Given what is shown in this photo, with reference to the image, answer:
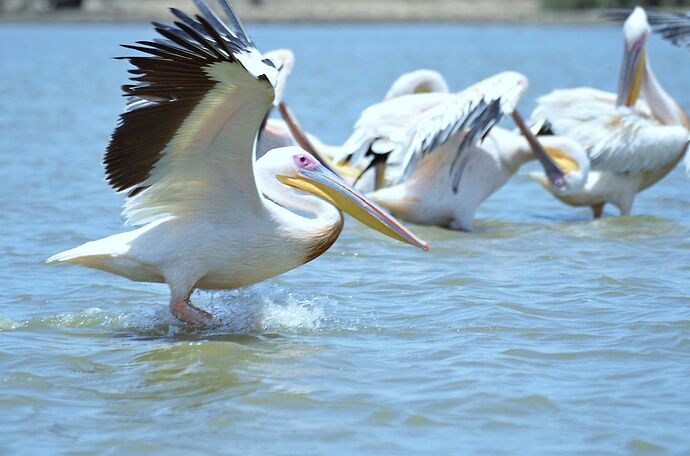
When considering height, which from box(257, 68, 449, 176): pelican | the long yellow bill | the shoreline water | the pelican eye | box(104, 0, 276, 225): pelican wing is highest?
box(104, 0, 276, 225): pelican wing

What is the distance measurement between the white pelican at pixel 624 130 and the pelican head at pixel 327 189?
2.89m

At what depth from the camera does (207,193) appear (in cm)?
518

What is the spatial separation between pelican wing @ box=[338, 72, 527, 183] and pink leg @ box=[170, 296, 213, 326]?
7.91ft

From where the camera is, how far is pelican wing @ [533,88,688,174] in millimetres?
8148

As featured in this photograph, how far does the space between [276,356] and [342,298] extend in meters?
1.12

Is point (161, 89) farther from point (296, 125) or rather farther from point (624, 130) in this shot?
point (624, 130)

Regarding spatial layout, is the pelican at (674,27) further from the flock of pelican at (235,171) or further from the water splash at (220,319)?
the water splash at (220,319)

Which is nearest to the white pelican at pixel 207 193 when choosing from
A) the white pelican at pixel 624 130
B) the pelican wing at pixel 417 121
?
the pelican wing at pixel 417 121

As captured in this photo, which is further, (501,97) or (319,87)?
(319,87)

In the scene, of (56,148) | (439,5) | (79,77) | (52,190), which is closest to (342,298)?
(52,190)

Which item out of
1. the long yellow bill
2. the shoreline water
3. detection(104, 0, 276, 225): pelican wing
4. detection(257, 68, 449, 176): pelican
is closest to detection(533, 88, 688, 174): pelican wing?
detection(257, 68, 449, 176): pelican

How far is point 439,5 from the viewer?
4547cm

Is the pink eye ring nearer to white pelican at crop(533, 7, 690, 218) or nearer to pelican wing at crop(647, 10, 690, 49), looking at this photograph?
white pelican at crop(533, 7, 690, 218)

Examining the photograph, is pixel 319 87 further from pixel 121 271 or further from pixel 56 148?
pixel 121 271
